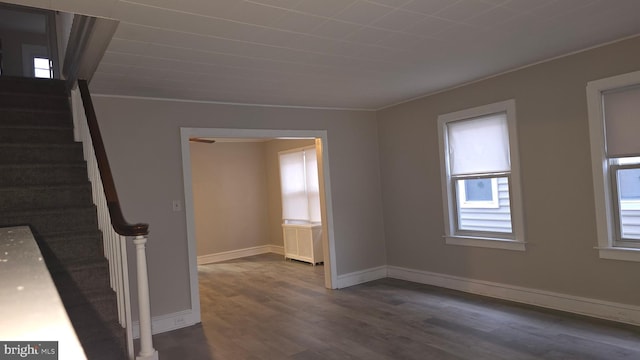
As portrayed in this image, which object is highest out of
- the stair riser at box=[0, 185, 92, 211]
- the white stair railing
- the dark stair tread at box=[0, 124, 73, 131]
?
the dark stair tread at box=[0, 124, 73, 131]

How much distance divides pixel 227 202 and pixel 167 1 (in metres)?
6.35

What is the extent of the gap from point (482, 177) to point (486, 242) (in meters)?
0.72

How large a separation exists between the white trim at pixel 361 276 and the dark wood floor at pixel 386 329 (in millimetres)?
Answer: 190

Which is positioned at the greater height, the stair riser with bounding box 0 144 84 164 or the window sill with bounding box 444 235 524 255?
the stair riser with bounding box 0 144 84 164

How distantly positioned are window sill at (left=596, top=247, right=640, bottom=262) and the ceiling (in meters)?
1.76

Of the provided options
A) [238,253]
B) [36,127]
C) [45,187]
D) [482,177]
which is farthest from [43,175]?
[238,253]

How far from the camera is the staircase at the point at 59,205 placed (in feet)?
8.11

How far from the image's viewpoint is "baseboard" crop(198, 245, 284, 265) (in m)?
7.94

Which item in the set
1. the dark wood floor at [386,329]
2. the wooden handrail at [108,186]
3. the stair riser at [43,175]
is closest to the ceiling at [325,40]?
the wooden handrail at [108,186]

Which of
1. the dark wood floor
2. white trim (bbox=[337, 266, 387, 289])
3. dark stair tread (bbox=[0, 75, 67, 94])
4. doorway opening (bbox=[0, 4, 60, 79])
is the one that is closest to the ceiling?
dark stair tread (bbox=[0, 75, 67, 94])

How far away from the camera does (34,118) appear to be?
362 cm

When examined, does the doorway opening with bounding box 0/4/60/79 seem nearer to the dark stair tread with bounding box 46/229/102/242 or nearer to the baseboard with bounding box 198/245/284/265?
the baseboard with bounding box 198/245/284/265

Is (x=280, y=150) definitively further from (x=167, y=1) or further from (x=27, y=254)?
(x=27, y=254)

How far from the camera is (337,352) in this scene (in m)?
3.36
